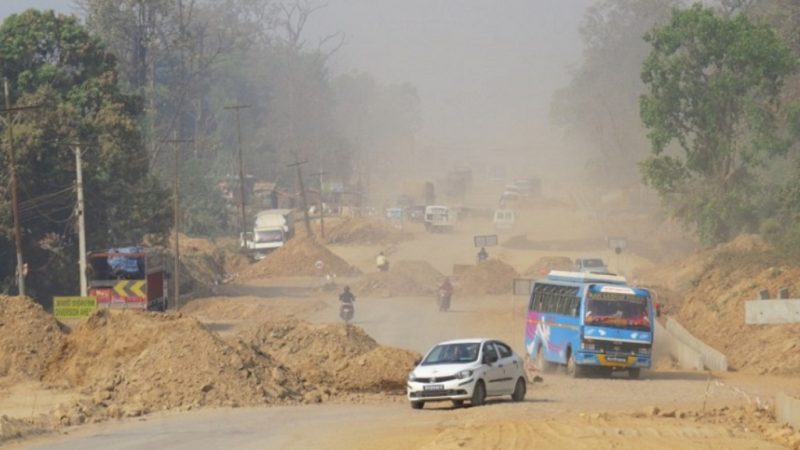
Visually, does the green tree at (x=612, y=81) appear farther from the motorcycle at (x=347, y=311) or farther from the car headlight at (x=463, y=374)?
the car headlight at (x=463, y=374)

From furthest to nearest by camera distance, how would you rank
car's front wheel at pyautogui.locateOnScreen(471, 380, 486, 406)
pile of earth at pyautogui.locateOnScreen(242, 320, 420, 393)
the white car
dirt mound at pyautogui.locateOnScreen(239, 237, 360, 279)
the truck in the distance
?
the truck in the distance, dirt mound at pyautogui.locateOnScreen(239, 237, 360, 279), pile of earth at pyautogui.locateOnScreen(242, 320, 420, 393), car's front wheel at pyautogui.locateOnScreen(471, 380, 486, 406), the white car

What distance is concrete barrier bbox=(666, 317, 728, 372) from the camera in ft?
146

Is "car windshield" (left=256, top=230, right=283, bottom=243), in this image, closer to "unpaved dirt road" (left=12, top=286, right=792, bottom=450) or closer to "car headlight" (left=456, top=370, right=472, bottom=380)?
"unpaved dirt road" (left=12, top=286, right=792, bottom=450)

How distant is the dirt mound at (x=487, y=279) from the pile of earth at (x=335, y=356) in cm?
3931

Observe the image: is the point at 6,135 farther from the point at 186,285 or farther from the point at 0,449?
the point at 0,449

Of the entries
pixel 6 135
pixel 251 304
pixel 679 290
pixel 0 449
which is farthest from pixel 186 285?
pixel 0 449

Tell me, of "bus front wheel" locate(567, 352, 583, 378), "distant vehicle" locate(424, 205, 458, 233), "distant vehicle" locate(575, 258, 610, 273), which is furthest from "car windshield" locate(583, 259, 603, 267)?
"distant vehicle" locate(424, 205, 458, 233)

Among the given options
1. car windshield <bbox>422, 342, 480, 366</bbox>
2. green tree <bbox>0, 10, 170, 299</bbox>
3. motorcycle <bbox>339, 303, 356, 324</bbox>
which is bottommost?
motorcycle <bbox>339, 303, 356, 324</bbox>

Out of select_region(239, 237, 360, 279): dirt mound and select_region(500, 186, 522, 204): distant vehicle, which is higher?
select_region(500, 186, 522, 204): distant vehicle

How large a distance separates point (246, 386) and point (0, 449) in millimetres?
8067

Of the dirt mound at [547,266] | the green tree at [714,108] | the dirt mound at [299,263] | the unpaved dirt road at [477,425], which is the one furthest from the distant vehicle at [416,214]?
the unpaved dirt road at [477,425]

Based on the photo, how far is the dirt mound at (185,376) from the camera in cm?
3192

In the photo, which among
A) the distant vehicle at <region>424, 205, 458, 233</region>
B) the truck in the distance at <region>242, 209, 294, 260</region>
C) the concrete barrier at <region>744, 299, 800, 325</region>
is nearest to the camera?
the concrete barrier at <region>744, 299, 800, 325</region>

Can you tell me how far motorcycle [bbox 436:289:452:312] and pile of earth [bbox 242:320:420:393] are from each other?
87.2 feet
